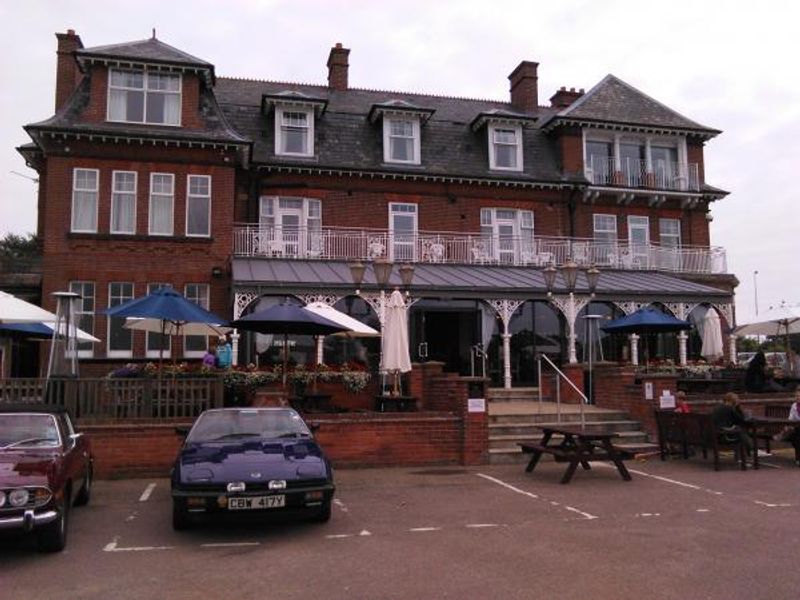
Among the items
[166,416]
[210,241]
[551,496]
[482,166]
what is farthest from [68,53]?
[551,496]

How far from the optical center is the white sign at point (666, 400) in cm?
1386

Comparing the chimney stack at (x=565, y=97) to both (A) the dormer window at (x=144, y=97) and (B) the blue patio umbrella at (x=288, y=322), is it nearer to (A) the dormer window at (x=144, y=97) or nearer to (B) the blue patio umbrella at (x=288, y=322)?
(A) the dormer window at (x=144, y=97)

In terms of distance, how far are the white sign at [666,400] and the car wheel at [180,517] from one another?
9629 mm

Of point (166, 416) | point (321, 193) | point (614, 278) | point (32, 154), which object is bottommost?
point (166, 416)

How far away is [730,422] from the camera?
12016mm

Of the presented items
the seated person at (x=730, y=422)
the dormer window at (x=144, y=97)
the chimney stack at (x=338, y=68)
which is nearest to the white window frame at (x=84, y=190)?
the dormer window at (x=144, y=97)

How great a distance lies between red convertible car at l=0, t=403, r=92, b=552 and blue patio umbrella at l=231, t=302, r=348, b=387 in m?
4.33

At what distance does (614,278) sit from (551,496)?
13.9m

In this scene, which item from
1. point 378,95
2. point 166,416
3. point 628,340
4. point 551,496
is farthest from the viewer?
point 378,95

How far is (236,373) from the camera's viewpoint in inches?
537

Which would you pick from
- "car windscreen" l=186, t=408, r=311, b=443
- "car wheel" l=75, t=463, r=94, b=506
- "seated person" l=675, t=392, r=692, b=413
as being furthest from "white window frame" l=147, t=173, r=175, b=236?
"seated person" l=675, t=392, r=692, b=413

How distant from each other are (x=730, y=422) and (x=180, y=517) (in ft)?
29.8

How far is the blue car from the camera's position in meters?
7.11

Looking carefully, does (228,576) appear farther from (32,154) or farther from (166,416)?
(32,154)
